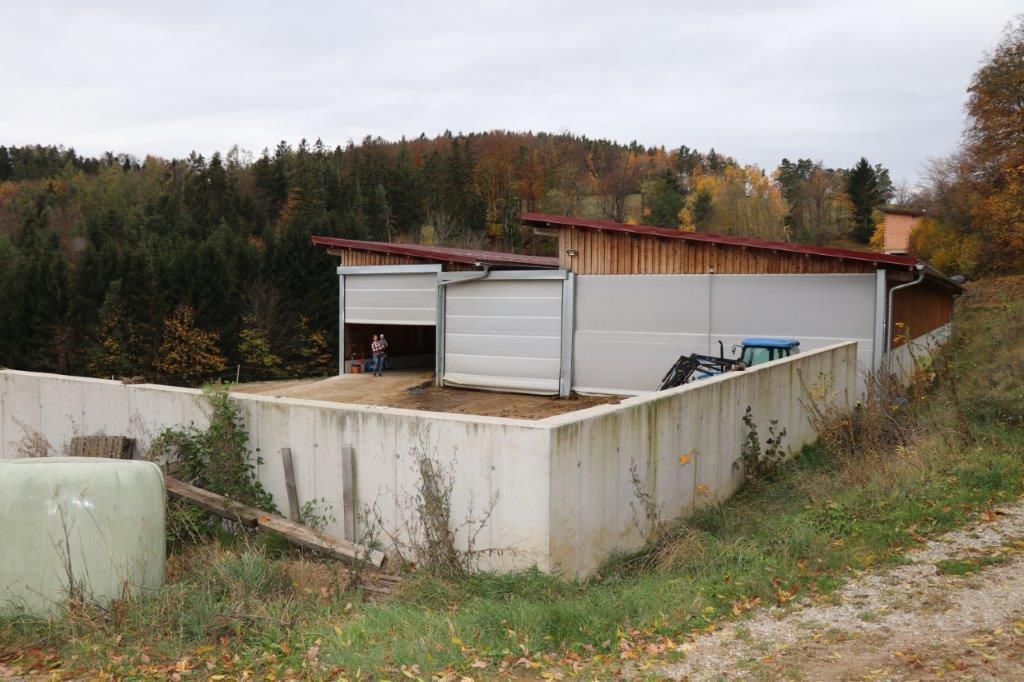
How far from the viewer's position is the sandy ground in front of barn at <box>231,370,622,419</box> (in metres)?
18.3

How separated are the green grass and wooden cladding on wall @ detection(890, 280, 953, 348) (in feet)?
22.8

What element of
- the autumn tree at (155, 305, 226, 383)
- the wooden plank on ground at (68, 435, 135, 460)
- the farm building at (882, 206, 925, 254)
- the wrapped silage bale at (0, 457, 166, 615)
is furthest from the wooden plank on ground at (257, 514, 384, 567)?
the farm building at (882, 206, 925, 254)

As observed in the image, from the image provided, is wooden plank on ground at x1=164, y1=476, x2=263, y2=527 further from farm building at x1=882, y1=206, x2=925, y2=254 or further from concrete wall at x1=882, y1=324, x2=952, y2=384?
farm building at x1=882, y1=206, x2=925, y2=254

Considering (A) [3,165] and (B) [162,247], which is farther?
(A) [3,165]

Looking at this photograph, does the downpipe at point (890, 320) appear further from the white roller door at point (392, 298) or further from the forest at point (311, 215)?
the forest at point (311, 215)

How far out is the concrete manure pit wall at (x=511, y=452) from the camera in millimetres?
5949

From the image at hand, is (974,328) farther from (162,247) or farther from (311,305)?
(162,247)

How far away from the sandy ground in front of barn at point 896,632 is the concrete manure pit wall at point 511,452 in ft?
5.53

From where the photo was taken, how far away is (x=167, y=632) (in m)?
5.01

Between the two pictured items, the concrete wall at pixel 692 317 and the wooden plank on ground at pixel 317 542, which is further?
the concrete wall at pixel 692 317

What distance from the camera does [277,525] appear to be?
23.3 feet

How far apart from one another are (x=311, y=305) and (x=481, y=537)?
32.0m

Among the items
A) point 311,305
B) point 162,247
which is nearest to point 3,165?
point 162,247

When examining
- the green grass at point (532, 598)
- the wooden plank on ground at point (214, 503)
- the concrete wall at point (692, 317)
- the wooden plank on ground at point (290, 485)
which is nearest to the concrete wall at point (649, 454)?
the green grass at point (532, 598)
